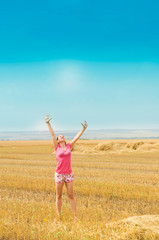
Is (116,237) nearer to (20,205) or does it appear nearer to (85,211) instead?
(85,211)

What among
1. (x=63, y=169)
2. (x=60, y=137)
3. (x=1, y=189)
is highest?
(x=60, y=137)

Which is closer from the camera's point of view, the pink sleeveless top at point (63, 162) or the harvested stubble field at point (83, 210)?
the harvested stubble field at point (83, 210)

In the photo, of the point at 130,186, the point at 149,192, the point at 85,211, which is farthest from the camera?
the point at 130,186

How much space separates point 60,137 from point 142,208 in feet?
12.3

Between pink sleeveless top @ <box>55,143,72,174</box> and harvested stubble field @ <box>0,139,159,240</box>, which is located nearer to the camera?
harvested stubble field @ <box>0,139,159,240</box>

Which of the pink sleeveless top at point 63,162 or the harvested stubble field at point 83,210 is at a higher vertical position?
the pink sleeveless top at point 63,162

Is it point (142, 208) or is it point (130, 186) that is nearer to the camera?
point (142, 208)

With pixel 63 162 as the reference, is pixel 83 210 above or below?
below

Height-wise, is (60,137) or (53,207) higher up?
(60,137)

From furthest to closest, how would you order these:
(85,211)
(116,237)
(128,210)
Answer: (128,210), (85,211), (116,237)

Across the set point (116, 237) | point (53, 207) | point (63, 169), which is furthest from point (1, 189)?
point (116, 237)

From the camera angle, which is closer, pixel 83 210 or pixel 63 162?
pixel 63 162

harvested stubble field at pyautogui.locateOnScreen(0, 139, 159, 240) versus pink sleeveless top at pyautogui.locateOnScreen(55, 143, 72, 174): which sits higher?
pink sleeveless top at pyautogui.locateOnScreen(55, 143, 72, 174)

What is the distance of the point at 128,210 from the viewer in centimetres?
799
